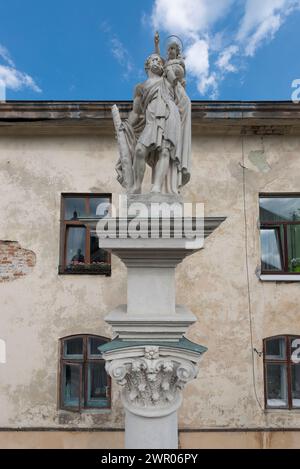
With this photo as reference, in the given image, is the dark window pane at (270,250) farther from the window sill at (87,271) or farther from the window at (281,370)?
the window sill at (87,271)

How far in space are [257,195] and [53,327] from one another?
4.88m

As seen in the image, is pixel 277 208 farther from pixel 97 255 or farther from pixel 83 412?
pixel 83 412

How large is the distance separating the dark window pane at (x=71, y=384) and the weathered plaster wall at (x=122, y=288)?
22 centimetres

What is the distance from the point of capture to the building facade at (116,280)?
654cm

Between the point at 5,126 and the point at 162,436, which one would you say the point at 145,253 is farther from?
the point at 5,126

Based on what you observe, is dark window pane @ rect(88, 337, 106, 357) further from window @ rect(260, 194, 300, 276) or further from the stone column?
the stone column

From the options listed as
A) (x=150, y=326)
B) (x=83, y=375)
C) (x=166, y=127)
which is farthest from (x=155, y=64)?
(x=83, y=375)

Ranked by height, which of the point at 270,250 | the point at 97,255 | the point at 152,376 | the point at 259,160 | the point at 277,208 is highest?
the point at 259,160

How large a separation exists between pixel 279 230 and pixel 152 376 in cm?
543

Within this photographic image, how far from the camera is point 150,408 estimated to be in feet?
9.17

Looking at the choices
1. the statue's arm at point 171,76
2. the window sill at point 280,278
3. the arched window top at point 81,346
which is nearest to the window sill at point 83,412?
the arched window top at point 81,346

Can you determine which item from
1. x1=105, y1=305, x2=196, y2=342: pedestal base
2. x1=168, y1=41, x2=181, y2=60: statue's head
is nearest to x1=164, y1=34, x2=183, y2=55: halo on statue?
x1=168, y1=41, x2=181, y2=60: statue's head

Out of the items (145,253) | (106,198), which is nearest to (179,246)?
(145,253)

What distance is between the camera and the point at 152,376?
272 centimetres
